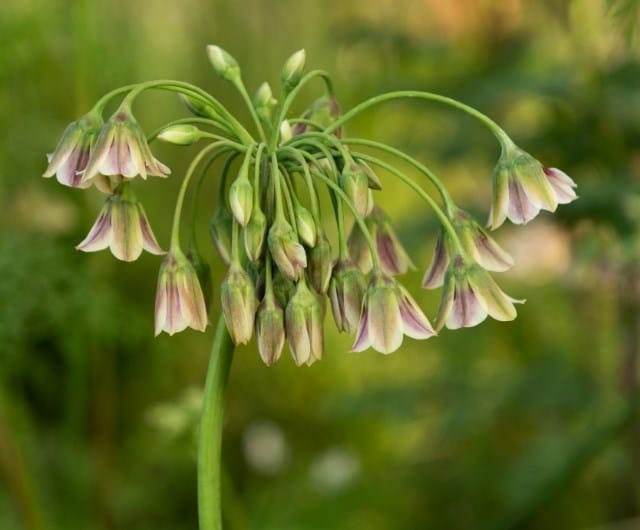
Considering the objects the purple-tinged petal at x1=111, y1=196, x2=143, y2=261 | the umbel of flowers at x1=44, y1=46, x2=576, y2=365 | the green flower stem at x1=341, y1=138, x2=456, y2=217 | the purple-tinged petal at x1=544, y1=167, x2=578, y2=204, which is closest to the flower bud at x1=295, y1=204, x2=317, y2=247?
the umbel of flowers at x1=44, y1=46, x2=576, y2=365

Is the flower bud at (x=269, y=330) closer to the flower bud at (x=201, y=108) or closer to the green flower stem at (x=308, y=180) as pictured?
the green flower stem at (x=308, y=180)

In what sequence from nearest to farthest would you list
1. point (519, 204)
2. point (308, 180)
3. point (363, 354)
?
point (308, 180), point (519, 204), point (363, 354)

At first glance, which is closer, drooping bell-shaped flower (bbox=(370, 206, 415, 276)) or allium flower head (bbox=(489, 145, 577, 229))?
allium flower head (bbox=(489, 145, 577, 229))

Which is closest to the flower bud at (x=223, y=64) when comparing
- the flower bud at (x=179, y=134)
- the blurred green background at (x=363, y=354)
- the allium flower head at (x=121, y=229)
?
the flower bud at (x=179, y=134)

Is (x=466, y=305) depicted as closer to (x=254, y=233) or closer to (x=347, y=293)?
(x=347, y=293)

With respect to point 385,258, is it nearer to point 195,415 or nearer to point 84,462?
point 195,415

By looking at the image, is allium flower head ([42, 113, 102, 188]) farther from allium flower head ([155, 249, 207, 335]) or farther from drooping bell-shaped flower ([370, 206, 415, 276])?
drooping bell-shaped flower ([370, 206, 415, 276])

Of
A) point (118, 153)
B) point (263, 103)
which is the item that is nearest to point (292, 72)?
point (263, 103)
